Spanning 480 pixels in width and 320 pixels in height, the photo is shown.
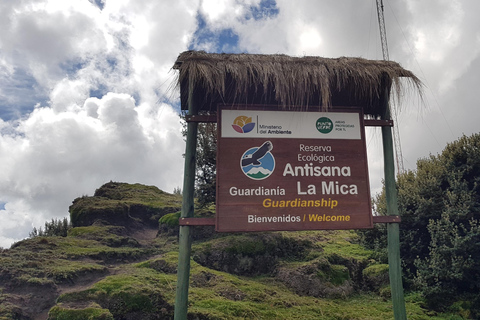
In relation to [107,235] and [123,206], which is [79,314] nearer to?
[107,235]

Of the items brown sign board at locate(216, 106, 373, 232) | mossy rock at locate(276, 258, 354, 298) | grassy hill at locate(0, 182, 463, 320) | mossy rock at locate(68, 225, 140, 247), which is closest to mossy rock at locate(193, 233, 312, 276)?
grassy hill at locate(0, 182, 463, 320)

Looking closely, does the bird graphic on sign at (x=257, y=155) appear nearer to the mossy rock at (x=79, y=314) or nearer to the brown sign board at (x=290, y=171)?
the brown sign board at (x=290, y=171)

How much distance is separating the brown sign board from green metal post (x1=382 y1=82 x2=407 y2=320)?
52 cm

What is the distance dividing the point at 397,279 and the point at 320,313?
137 inches

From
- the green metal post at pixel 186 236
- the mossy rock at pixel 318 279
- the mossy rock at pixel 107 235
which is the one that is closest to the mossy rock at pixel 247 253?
the mossy rock at pixel 318 279

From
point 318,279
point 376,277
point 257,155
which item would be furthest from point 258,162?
point 376,277

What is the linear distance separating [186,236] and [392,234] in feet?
11.5

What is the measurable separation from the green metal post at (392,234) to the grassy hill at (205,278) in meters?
3.09

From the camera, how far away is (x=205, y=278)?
1046 cm

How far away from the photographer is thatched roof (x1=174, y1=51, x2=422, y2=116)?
626cm

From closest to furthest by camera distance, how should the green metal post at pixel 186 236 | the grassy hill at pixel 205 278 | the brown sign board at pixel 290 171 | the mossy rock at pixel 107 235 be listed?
the green metal post at pixel 186 236 < the brown sign board at pixel 290 171 < the grassy hill at pixel 205 278 < the mossy rock at pixel 107 235

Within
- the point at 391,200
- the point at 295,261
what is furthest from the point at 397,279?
the point at 295,261

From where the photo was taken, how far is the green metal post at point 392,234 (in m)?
6.09

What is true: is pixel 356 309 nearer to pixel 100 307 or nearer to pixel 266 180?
pixel 266 180
